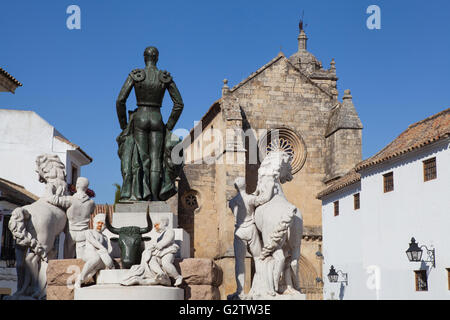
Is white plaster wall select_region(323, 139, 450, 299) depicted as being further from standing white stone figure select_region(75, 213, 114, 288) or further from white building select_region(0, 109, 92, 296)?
standing white stone figure select_region(75, 213, 114, 288)

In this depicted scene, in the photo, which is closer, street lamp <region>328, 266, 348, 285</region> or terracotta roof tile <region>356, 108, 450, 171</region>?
terracotta roof tile <region>356, 108, 450, 171</region>

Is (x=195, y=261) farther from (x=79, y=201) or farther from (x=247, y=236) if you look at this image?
(x=79, y=201)

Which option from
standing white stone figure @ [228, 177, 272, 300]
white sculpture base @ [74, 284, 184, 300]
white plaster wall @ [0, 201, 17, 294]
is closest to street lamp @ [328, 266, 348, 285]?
white plaster wall @ [0, 201, 17, 294]

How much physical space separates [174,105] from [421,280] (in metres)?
13.9

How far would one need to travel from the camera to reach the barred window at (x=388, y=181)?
22750 mm

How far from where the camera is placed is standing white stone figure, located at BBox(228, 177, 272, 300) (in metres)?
8.16

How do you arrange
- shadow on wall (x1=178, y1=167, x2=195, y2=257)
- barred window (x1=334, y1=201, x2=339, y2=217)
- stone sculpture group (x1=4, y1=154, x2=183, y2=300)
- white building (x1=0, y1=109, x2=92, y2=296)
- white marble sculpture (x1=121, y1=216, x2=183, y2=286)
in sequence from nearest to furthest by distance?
white marble sculpture (x1=121, y1=216, x2=183, y2=286), stone sculpture group (x1=4, y1=154, x2=183, y2=300), barred window (x1=334, y1=201, x2=339, y2=217), white building (x1=0, y1=109, x2=92, y2=296), shadow on wall (x1=178, y1=167, x2=195, y2=257)

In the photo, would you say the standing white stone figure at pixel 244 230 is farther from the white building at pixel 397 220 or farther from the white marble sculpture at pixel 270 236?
the white building at pixel 397 220

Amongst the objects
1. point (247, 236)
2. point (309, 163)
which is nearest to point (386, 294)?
point (309, 163)

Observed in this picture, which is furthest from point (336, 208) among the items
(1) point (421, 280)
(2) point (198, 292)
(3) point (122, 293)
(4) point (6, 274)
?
(3) point (122, 293)

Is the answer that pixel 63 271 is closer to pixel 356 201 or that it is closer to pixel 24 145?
pixel 356 201

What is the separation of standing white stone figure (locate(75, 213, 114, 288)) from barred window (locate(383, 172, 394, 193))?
16888 millimetres

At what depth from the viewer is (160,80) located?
842cm
